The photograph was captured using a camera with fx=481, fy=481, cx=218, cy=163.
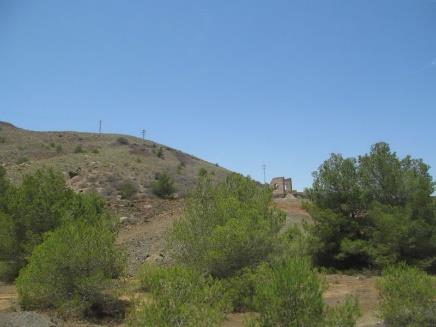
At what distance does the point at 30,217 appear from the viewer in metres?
18.5

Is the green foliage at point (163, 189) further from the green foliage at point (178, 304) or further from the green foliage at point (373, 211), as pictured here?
the green foliage at point (178, 304)

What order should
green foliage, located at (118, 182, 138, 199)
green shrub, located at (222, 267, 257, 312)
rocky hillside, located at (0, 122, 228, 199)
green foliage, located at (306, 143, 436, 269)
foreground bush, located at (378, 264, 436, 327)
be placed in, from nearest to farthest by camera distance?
foreground bush, located at (378, 264, 436, 327) < green shrub, located at (222, 267, 257, 312) < green foliage, located at (306, 143, 436, 269) < green foliage, located at (118, 182, 138, 199) < rocky hillside, located at (0, 122, 228, 199)

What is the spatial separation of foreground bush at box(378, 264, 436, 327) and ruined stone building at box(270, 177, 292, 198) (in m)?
33.3

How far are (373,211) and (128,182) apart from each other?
95.3 feet

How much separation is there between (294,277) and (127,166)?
4753 cm

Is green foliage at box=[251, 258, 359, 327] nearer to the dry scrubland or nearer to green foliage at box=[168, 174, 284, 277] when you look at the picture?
the dry scrubland

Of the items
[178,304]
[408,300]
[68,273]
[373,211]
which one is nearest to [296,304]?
[178,304]

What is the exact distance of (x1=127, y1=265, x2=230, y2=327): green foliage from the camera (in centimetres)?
742

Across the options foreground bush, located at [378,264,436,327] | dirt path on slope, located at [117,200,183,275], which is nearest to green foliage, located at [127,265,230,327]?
foreground bush, located at [378,264,436,327]

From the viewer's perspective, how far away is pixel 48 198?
19.4 m

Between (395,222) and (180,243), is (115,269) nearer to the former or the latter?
(180,243)

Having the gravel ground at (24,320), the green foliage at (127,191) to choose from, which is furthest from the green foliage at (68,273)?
the green foliage at (127,191)

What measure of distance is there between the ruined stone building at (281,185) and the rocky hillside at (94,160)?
909cm

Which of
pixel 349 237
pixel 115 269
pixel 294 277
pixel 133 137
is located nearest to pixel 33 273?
pixel 115 269
